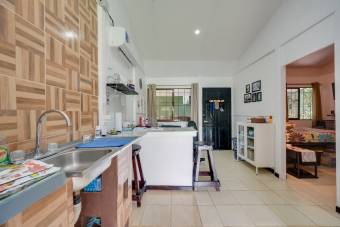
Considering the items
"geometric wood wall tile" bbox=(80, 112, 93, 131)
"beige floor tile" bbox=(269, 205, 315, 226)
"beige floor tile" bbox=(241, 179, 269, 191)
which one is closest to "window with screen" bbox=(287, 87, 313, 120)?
"beige floor tile" bbox=(241, 179, 269, 191)

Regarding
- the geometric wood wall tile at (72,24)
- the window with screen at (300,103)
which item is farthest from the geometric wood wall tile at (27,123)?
the window with screen at (300,103)

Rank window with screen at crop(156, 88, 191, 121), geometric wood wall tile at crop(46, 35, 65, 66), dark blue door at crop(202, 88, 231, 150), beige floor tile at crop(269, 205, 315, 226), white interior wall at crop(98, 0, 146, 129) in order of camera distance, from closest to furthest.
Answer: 1. geometric wood wall tile at crop(46, 35, 65, 66)
2. beige floor tile at crop(269, 205, 315, 226)
3. white interior wall at crop(98, 0, 146, 129)
4. dark blue door at crop(202, 88, 231, 150)
5. window with screen at crop(156, 88, 191, 121)

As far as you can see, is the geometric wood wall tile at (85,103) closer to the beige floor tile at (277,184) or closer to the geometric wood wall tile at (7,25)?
the geometric wood wall tile at (7,25)

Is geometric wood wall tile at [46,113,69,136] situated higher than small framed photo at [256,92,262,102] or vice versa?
small framed photo at [256,92,262,102]

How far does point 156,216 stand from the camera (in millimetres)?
2369

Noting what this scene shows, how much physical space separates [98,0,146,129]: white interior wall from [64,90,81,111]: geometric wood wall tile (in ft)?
1.81

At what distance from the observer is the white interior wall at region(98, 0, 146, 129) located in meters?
2.46

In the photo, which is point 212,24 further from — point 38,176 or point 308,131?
point 38,176

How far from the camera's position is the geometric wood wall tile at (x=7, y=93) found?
1.03 metres

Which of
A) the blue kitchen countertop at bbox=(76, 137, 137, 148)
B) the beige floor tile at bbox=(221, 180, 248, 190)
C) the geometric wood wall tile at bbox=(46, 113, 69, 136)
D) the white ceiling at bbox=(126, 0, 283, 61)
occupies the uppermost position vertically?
the white ceiling at bbox=(126, 0, 283, 61)

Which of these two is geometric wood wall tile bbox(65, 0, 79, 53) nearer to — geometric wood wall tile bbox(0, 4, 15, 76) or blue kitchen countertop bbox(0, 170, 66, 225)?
geometric wood wall tile bbox(0, 4, 15, 76)

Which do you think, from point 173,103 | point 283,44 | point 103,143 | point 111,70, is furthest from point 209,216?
point 173,103

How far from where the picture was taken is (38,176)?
0.72 metres

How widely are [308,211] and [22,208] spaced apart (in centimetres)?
302
